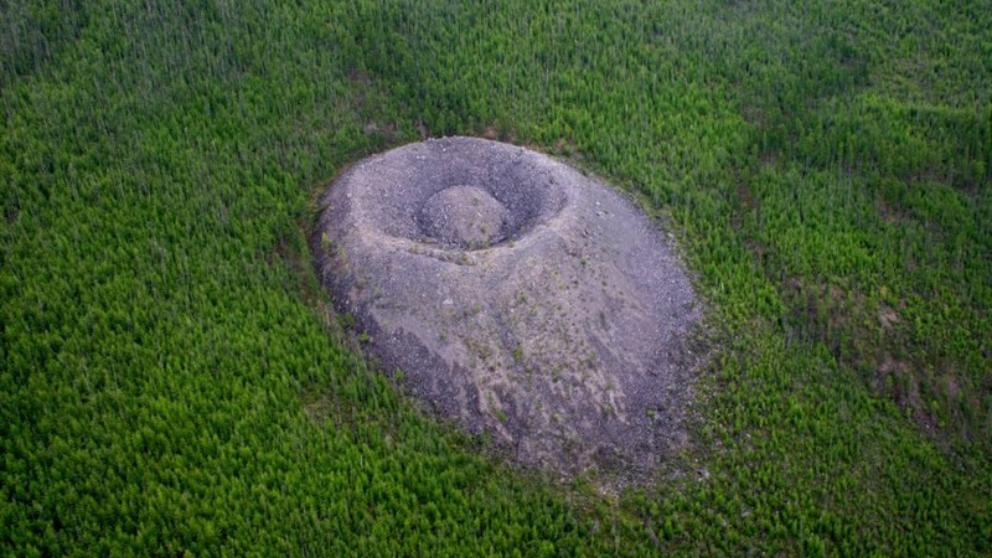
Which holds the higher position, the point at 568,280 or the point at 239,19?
the point at 239,19

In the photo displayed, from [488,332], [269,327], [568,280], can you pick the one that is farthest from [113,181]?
[568,280]

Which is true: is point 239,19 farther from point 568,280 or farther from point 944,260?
point 944,260

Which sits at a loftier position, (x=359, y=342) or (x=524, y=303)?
(x=524, y=303)

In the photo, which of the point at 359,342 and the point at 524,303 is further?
the point at 524,303

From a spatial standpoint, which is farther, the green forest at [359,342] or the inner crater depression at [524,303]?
the inner crater depression at [524,303]
